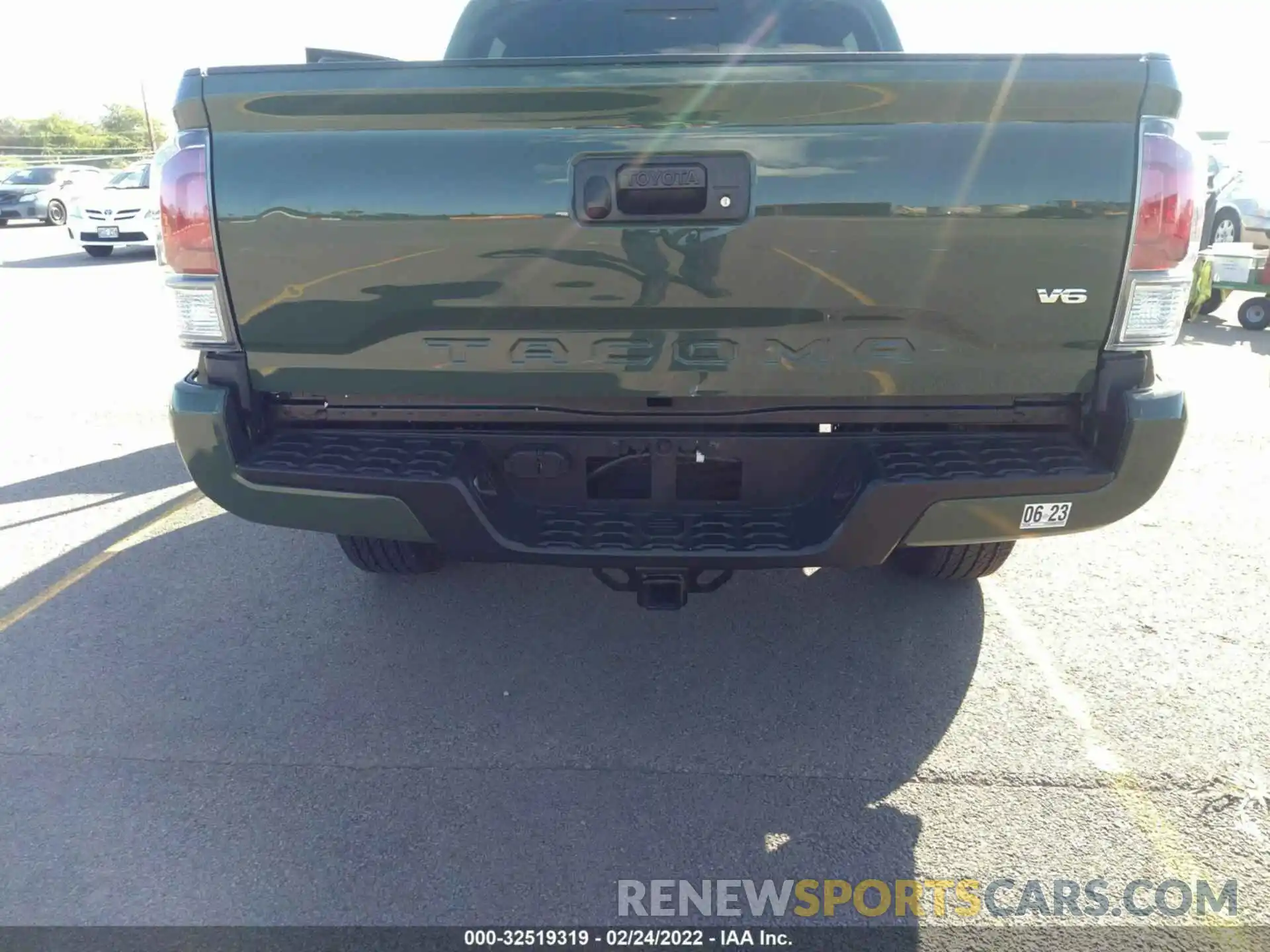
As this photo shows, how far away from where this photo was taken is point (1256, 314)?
964 cm

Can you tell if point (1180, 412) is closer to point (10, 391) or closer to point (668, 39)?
point (668, 39)

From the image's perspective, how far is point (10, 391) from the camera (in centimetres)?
696

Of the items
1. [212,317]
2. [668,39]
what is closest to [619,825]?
[212,317]

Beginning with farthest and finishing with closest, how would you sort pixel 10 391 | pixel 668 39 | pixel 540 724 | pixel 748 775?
1. pixel 10 391
2. pixel 668 39
3. pixel 540 724
4. pixel 748 775

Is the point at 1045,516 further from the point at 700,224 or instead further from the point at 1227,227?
the point at 1227,227

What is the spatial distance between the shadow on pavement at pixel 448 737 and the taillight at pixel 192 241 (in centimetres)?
127

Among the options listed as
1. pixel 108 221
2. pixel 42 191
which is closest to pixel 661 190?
pixel 108 221

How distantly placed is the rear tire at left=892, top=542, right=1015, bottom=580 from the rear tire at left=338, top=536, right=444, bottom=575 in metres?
1.79

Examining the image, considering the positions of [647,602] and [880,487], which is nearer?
[880,487]

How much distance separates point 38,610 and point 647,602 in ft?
8.59

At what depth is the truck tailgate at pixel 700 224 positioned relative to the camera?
7.11 feet

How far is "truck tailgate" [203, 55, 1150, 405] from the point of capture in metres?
2.17

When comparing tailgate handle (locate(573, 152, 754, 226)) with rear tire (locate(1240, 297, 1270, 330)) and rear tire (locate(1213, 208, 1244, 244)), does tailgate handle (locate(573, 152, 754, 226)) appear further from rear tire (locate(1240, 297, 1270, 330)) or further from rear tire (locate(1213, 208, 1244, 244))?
rear tire (locate(1213, 208, 1244, 244))

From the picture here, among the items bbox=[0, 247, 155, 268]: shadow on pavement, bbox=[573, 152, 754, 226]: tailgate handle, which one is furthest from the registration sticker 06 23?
bbox=[0, 247, 155, 268]: shadow on pavement
